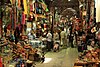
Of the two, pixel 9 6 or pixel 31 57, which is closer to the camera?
pixel 9 6

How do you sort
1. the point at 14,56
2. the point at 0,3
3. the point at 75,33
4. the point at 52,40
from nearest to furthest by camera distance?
the point at 14,56, the point at 0,3, the point at 52,40, the point at 75,33

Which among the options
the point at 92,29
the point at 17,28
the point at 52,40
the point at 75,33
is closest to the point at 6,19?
the point at 17,28

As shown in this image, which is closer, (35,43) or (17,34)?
(17,34)

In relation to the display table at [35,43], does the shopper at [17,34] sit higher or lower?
higher

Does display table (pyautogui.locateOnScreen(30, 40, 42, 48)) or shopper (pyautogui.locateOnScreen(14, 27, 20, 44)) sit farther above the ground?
shopper (pyautogui.locateOnScreen(14, 27, 20, 44))

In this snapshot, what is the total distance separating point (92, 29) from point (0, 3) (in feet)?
19.9

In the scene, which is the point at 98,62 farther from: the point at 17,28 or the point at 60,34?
the point at 60,34

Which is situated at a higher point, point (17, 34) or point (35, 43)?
point (17, 34)

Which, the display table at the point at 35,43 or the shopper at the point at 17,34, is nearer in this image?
the shopper at the point at 17,34

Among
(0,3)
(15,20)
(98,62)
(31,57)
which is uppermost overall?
(0,3)

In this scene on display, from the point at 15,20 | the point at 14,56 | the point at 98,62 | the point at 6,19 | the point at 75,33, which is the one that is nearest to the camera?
the point at 98,62

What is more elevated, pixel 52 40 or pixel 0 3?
pixel 0 3

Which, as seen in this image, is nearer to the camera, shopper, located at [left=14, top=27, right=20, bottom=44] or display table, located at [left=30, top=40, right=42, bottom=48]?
shopper, located at [left=14, top=27, right=20, bottom=44]

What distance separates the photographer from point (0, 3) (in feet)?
40.5
